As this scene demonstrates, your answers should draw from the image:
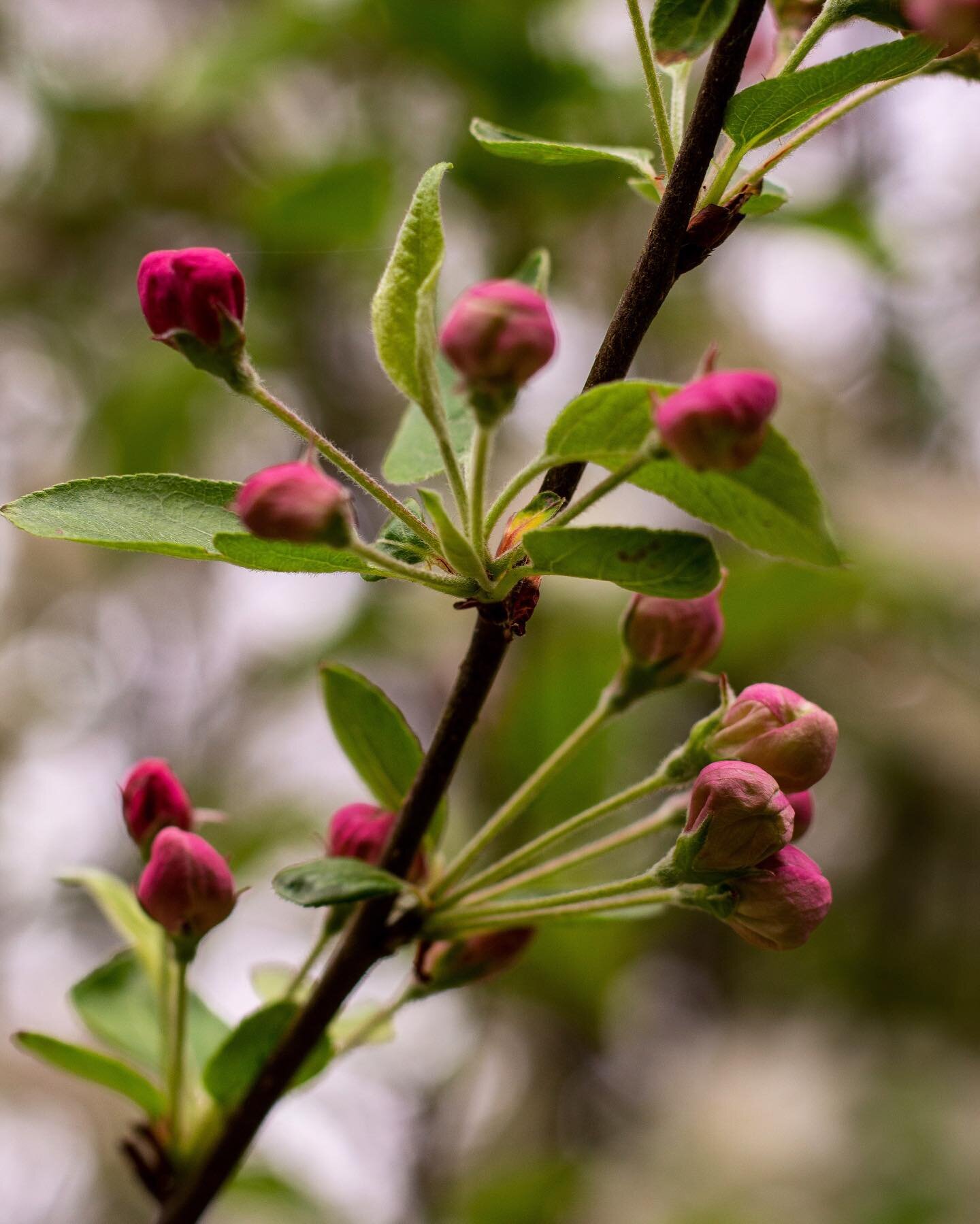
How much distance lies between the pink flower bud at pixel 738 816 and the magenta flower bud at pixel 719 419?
0.14 metres

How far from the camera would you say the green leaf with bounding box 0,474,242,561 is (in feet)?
1.49

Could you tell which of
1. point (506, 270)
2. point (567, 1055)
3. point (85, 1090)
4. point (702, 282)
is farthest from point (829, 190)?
point (85, 1090)

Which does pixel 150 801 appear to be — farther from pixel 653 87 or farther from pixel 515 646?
pixel 515 646

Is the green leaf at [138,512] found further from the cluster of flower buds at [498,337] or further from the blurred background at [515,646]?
the blurred background at [515,646]

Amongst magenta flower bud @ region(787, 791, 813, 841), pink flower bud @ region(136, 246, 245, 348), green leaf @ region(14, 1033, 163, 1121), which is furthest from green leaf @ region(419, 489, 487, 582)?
green leaf @ region(14, 1033, 163, 1121)

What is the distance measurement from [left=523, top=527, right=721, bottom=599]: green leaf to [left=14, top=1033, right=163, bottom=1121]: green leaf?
366 millimetres

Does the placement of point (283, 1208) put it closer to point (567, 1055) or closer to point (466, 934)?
point (567, 1055)

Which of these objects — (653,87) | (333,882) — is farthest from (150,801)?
(653,87)

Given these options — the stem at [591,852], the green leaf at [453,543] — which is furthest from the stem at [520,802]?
the green leaf at [453,543]

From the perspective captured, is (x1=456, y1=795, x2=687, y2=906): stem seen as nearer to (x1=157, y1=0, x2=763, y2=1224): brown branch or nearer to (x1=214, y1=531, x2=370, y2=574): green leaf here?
(x1=157, y1=0, x2=763, y2=1224): brown branch

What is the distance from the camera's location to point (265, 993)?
73 cm

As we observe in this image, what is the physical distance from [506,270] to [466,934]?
1153 millimetres

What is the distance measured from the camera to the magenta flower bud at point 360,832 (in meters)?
0.58

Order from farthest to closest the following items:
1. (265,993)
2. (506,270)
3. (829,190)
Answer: (829,190), (506,270), (265,993)
